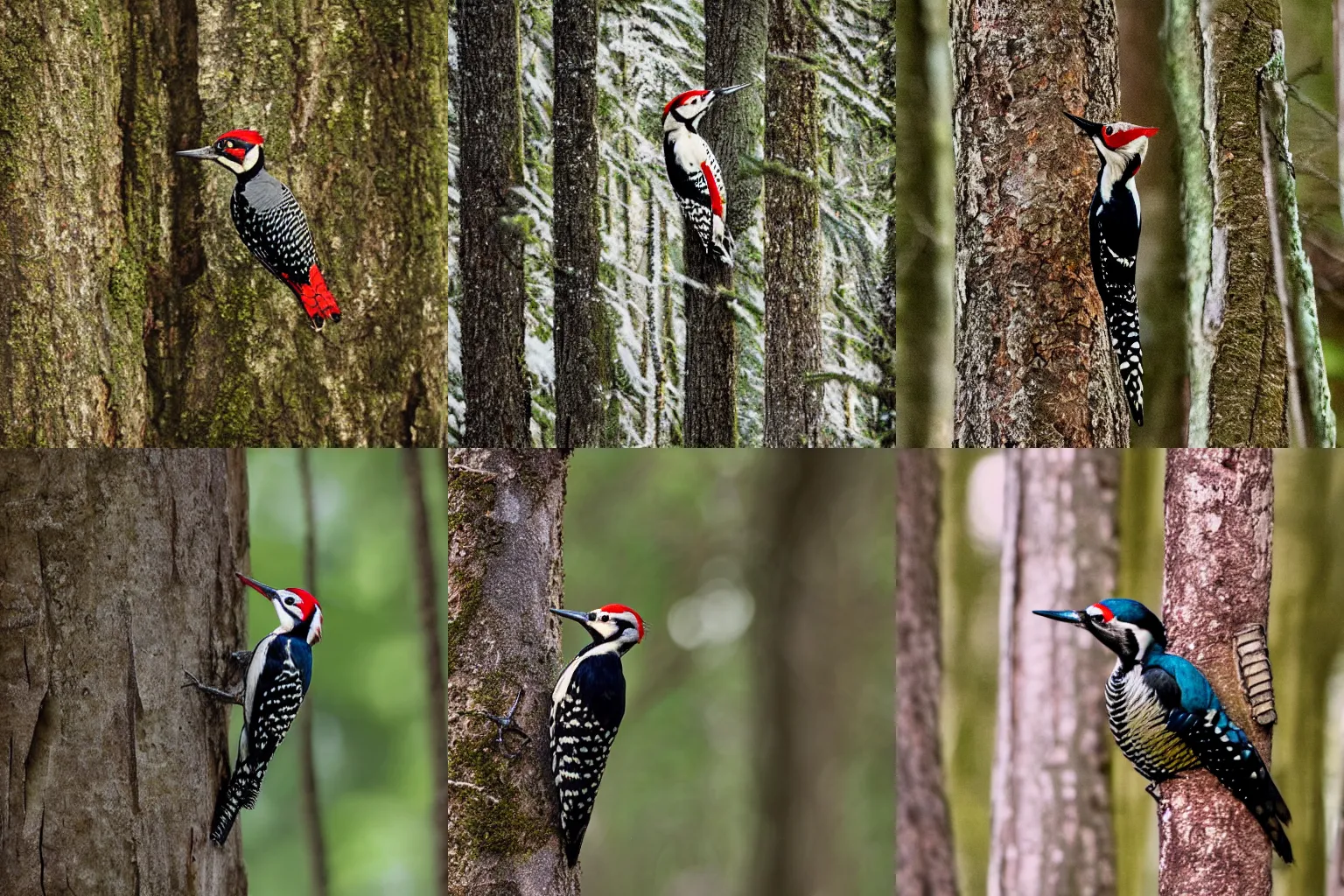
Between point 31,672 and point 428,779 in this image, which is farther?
point 428,779

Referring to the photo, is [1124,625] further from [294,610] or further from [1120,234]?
[294,610]

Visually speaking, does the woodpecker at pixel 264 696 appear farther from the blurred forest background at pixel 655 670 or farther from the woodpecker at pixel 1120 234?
the woodpecker at pixel 1120 234

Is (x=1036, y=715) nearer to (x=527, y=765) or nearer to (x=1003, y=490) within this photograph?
(x=1003, y=490)

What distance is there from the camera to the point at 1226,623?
6.13ft

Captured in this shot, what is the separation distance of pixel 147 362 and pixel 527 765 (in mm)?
1067

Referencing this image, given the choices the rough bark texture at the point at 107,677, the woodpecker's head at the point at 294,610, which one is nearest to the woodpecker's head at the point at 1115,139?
the woodpecker's head at the point at 294,610

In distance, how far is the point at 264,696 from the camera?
1.89m

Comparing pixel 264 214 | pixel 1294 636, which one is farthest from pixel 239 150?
pixel 1294 636

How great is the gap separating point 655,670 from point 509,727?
0.30 m

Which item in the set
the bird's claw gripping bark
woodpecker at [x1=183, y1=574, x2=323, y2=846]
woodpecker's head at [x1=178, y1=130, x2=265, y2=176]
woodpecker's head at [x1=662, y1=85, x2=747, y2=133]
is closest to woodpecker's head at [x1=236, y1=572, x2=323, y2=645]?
woodpecker at [x1=183, y1=574, x2=323, y2=846]

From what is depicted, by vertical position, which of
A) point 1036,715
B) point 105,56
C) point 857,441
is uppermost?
point 105,56

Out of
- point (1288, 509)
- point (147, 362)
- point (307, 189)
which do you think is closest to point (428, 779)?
point (147, 362)

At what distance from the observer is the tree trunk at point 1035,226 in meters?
1.89

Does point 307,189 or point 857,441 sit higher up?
point 307,189
